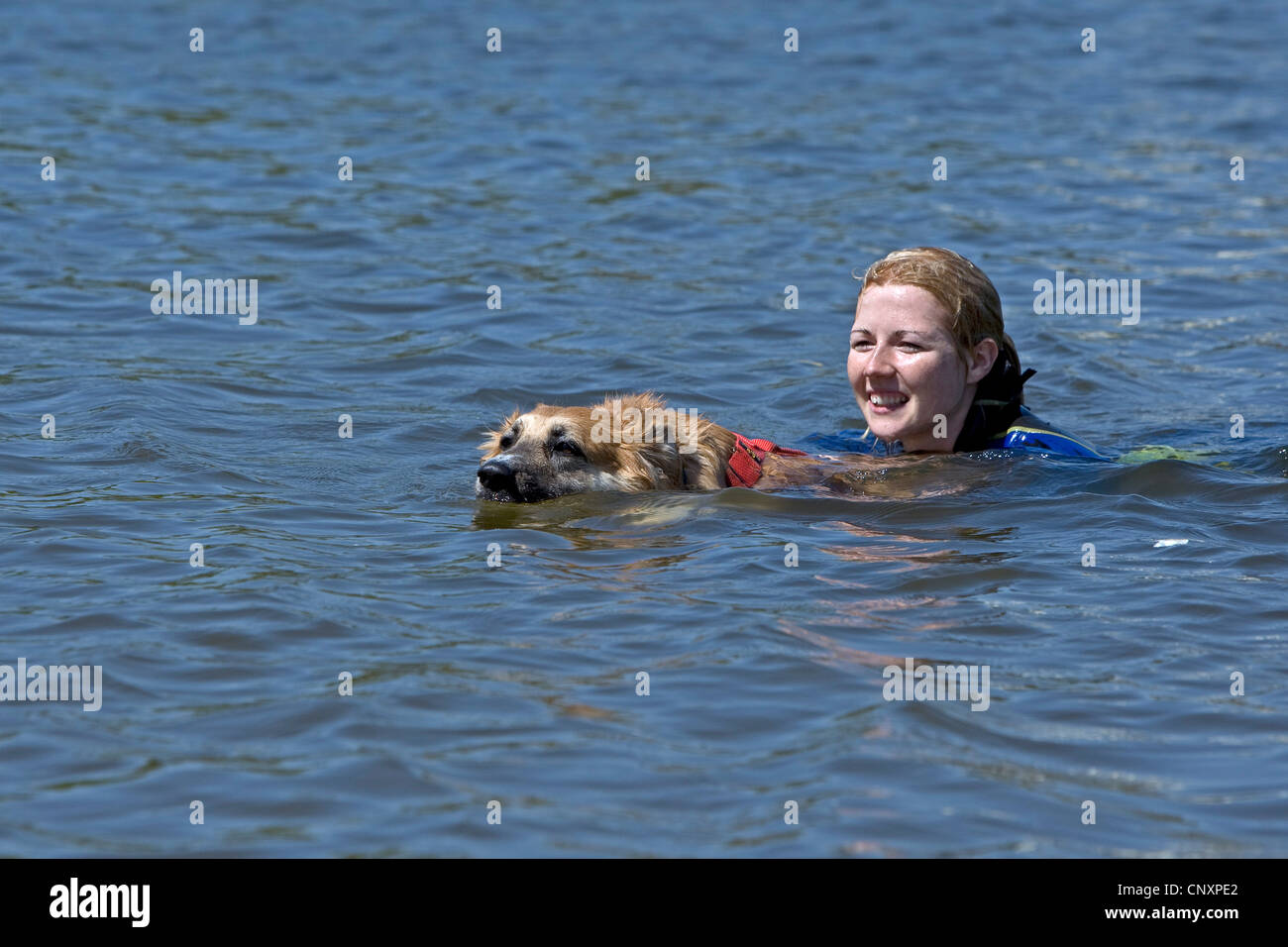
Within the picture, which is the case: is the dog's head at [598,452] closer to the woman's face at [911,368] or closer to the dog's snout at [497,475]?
the dog's snout at [497,475]

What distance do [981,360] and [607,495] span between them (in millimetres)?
2126

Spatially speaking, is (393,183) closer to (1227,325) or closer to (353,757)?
(1227,325)

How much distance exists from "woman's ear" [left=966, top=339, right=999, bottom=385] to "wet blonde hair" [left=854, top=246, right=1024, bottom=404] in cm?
3

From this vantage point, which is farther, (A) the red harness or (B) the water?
(A) the red harness

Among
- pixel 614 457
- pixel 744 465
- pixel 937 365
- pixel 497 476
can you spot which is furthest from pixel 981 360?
pixel 497 476

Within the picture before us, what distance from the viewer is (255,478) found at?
29.2 feet

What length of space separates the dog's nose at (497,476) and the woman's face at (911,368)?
189cm

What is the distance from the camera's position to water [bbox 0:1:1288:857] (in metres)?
5.05

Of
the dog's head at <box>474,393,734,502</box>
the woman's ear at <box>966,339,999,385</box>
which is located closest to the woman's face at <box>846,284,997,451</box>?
the woman's ear at <box>966,339,999,385</box>

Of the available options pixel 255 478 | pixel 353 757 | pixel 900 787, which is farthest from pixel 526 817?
pixel 255 478

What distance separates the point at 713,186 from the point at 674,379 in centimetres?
619

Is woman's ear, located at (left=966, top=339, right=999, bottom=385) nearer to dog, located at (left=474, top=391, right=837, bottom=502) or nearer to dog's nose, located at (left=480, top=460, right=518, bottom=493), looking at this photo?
dog, located at (left=474, top=391, right=837, bottom=502)

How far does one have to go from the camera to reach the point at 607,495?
27.4 feet

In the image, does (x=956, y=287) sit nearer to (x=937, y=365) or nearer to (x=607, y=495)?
(x=937, y=365)
